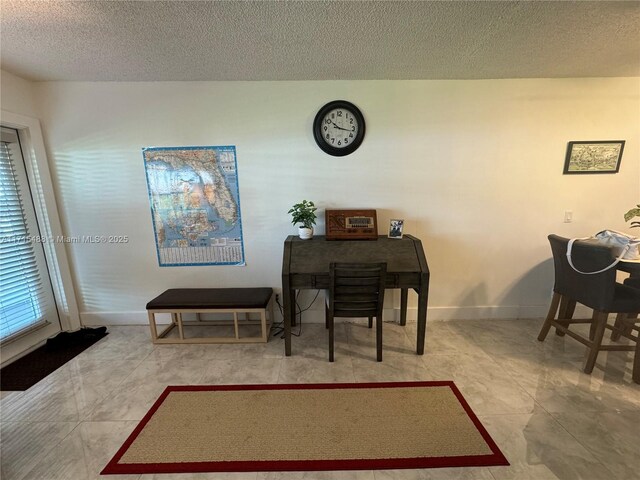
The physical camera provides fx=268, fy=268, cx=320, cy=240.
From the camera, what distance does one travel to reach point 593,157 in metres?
2.53

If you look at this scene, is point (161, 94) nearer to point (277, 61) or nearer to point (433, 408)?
point (277, 61)

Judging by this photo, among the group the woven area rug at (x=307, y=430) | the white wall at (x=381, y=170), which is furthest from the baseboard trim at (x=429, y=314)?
the woven area rug at (x=307, y=430)

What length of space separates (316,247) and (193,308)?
1.20 m

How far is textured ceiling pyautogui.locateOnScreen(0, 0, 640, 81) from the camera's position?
58.6 inches

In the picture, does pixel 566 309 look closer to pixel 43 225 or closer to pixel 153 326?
pixel 153 326

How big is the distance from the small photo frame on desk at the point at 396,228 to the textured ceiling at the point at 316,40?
126 centimetres

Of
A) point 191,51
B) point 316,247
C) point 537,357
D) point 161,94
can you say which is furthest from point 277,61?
point 537,357

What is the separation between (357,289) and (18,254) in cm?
292

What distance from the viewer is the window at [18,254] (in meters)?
2.22

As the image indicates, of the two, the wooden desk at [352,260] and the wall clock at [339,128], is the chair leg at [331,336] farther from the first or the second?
the wall clock at [339,128]

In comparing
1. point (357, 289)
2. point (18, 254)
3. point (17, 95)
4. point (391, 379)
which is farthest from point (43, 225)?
point (391, 379)

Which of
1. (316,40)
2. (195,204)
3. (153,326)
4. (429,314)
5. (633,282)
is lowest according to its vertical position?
(429,314)

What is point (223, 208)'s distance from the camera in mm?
2600

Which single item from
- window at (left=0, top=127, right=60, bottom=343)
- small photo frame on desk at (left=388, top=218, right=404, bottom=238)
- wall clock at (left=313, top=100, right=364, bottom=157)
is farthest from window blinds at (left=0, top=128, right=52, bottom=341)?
small photo frame on desk at (left=388, top=218, right=404, bottom=238)
